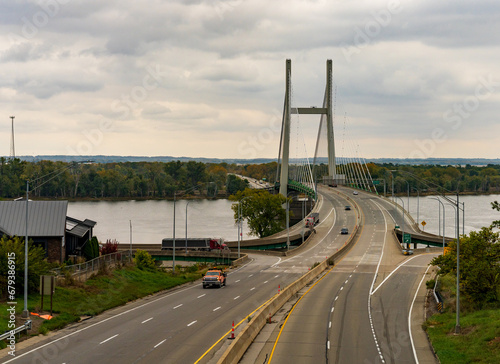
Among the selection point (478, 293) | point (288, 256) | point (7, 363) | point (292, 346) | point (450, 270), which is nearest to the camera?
point (7, 363)

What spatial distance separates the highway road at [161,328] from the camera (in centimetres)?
2483

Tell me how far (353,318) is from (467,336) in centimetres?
748

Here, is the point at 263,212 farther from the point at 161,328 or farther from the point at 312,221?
the point at 161,328

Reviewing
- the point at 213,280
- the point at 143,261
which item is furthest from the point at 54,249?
the point at 213,280

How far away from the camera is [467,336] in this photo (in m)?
29.4

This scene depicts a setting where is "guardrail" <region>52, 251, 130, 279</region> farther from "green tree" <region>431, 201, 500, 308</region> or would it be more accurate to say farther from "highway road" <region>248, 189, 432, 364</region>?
"green tree" <region>431, 201, 500, 308</region>

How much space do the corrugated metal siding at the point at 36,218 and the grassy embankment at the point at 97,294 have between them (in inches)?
210

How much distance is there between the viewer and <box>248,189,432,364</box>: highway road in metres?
26.7

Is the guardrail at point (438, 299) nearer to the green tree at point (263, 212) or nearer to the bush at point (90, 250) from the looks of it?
the bush at point (90, 250)

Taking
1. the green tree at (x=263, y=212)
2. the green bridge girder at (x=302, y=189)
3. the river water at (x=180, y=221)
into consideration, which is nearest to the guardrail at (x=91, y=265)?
the river water at (x=180, y=221)

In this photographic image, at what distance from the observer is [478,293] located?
3716cm

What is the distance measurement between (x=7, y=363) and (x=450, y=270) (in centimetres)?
2859

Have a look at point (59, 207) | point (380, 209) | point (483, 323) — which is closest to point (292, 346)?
point (483, 323)

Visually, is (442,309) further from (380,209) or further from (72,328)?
(380,209)
